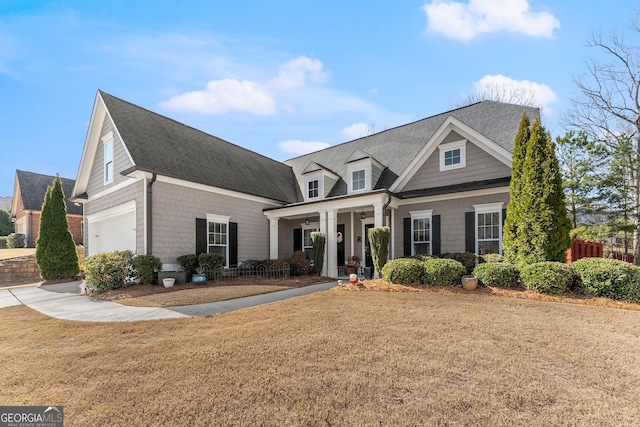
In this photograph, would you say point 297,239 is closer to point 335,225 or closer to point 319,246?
point 319,246

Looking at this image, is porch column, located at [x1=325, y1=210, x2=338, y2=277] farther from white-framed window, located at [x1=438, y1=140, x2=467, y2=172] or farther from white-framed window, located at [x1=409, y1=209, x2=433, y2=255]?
white-framed window, located at [x1=438, y1=140, x2=467, y2=172]

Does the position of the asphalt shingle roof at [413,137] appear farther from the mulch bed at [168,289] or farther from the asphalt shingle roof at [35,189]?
the asphalt shingle roof at [35,189]

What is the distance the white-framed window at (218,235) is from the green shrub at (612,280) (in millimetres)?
11425

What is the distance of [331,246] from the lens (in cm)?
1223

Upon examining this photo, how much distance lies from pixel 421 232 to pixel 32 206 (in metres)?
31.5

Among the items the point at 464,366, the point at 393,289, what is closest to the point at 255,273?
the point at 393,289

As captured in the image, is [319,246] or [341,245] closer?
[319,246]

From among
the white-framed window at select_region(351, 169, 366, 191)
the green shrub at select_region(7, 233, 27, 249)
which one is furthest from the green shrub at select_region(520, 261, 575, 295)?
the green shrub at select_region(7, 233, 27, 249)

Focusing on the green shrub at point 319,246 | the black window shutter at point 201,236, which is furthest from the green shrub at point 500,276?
the black window shutter at point 201,236

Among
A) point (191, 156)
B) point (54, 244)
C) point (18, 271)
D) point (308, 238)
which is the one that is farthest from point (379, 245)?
point (18, 271)

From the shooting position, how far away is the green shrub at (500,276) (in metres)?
7.49

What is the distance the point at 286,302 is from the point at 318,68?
27.8 feet

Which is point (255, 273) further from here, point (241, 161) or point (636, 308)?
point (636, 308)

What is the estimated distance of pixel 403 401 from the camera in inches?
104
